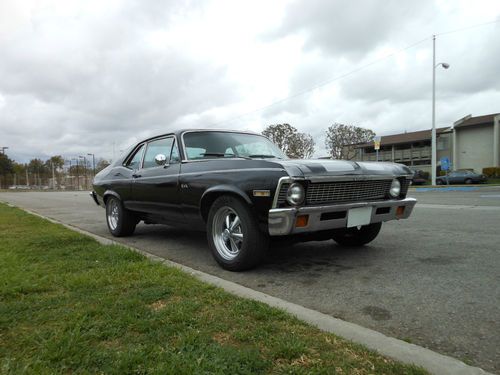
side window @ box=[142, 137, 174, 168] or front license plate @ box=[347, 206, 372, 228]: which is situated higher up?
side window @ box=[142, 137, 174, 168]

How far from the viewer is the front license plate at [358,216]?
395 cm

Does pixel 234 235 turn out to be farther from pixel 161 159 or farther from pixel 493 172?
pixel 493 172

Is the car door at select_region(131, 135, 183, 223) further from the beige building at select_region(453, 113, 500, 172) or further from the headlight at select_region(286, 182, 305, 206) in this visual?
the beige building at select_region(453, 113, 500, 172)

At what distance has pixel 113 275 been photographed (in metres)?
3.61

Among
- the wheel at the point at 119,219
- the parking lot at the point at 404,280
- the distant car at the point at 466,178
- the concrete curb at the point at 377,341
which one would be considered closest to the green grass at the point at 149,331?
the concrete curb at the point at 377,341

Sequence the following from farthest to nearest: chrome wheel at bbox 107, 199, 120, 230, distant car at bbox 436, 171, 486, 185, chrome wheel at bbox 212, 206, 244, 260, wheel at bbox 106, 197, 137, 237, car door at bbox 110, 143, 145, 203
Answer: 1. distant car at bbox 436, 171, 486, 185
2. chrome wheel at bbox 107, 199, 120, 230
3. wheel at bbox 106, 197, 137, 237
4. car door at bbox 110, 143, 145, 203
5. chrome wheel at bbox 212, 206, 244, 260

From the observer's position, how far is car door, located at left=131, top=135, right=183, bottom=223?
4965 millimetres

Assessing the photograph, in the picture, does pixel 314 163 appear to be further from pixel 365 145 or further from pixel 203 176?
pixel 365 145

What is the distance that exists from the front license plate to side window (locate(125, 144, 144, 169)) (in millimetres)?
3479

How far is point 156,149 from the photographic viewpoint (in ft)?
18.8

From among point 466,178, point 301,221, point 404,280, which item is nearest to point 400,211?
point 404,280

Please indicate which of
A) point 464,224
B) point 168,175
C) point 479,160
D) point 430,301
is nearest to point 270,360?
point 430,301

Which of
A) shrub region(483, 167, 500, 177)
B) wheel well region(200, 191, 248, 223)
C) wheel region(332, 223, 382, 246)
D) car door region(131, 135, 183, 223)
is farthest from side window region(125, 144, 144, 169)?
shrub region(483, 167, 500, 177)

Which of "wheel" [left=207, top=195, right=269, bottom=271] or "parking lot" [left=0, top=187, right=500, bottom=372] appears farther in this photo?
"wheel" [left=207, top=195, right=269, bottom=271]
